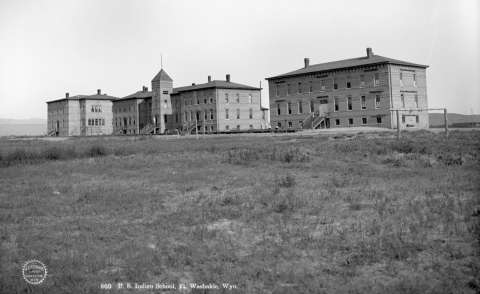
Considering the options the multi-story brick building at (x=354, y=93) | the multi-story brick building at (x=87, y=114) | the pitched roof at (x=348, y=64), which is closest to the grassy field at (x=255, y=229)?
the multi-story brick building at (x=354, y=93)

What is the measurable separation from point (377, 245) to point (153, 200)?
6.53 metres

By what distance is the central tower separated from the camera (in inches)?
3364

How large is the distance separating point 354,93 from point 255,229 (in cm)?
5293

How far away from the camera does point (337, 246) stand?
333 inches

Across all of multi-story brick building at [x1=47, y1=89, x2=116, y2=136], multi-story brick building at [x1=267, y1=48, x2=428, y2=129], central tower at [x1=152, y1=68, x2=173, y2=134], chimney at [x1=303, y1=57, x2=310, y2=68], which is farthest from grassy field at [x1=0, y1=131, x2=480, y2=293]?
multi-story brick building at [x1=47, y1=89, x2=116, y2=136]

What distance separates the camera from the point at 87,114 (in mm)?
103750

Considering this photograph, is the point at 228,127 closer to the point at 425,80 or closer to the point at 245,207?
the point at 425,80

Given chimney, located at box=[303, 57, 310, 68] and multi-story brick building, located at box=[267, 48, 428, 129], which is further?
chimney, located at box=[303, 57, 310, 68]

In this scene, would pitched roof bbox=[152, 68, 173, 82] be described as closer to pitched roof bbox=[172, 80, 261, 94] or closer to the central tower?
the central tower

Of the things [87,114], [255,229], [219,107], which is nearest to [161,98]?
[219,107]

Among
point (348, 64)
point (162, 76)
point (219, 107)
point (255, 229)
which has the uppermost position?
point (162, 76)

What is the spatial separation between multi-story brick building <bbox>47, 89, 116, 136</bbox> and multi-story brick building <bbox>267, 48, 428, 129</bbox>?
50.4 meters

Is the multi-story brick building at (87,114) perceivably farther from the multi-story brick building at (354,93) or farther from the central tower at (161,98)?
the multi-story brick building at (354,93)

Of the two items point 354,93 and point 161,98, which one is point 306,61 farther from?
point 161,98
